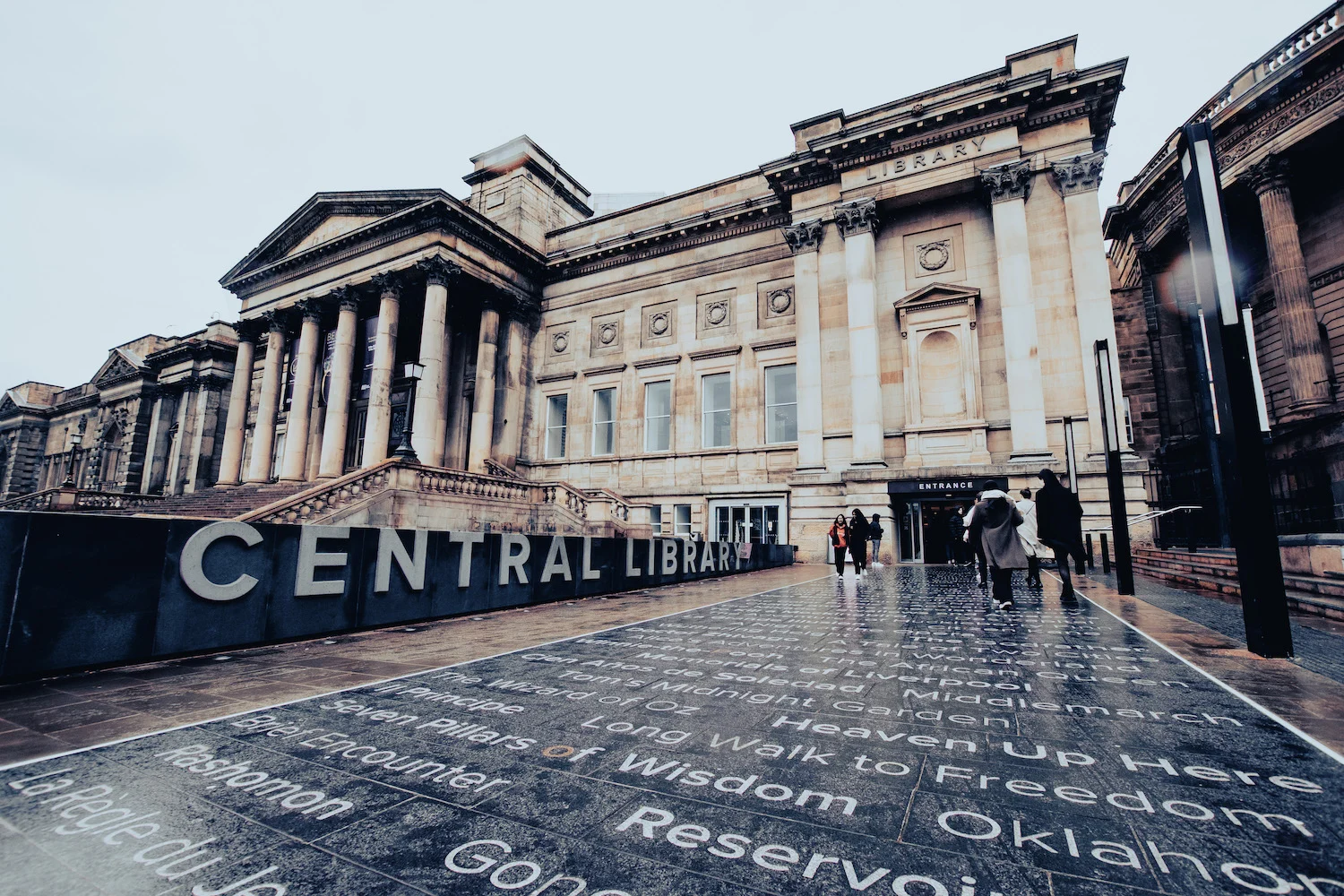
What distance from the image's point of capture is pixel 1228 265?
559 cm

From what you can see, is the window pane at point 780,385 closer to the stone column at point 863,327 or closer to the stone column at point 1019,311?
the stone column at point 863,327

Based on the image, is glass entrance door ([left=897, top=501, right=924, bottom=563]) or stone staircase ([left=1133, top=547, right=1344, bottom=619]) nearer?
stone staircase ([left=1133, top=547, right=1344, bottom=619])

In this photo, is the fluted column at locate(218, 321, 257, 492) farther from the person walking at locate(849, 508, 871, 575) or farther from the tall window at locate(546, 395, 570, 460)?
the person walking at locate(849, 508, 871, 575)

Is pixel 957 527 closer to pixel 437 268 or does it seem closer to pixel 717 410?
pixel 717 410

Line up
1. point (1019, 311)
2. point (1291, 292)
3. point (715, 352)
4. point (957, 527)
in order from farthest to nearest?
point (715, 352)
point (1291, 292)
point (1019, 311)
point (957, 527)

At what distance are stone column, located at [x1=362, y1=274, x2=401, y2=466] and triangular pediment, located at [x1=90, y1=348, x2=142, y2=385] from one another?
3085cm

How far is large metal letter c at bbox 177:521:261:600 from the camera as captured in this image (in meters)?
5.83

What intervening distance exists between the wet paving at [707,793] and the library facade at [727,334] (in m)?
14.1

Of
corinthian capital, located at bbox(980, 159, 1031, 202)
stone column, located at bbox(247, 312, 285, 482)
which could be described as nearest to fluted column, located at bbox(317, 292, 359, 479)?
stone column, located at bbox(247, 312, 285, 482)

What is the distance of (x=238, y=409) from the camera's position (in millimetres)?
31266

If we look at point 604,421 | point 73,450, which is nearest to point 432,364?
point 604,421

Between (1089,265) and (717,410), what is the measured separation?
14326mm

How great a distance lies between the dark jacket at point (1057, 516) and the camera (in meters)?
9.59

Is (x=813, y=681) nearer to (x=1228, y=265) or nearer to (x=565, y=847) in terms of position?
(x=565, y=847)
